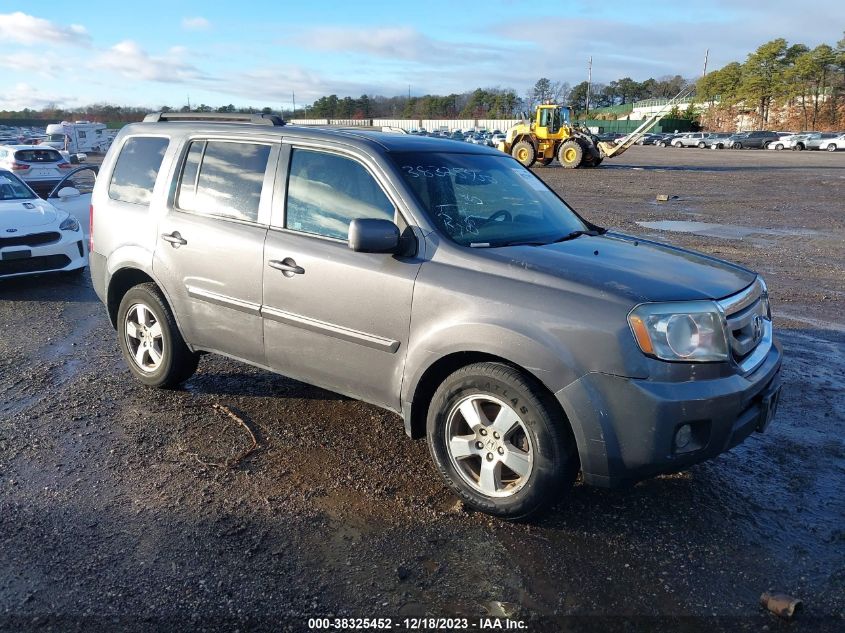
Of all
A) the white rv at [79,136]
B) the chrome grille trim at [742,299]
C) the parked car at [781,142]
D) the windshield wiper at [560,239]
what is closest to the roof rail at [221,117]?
the windshield wiper at [560,239]

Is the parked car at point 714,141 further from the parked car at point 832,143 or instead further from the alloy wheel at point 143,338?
the alloy wheel at point 143,338

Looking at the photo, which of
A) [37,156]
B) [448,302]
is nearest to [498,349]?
[448,302]

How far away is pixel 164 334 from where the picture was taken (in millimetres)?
5047

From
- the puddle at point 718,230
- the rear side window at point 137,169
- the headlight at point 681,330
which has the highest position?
the rear side window at point 137,169

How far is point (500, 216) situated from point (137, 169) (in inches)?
108

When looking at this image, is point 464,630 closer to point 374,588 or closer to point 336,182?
point 374,588

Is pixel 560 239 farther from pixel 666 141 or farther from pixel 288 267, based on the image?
pixel 666 141

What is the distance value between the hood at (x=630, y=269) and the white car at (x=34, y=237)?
7085mm

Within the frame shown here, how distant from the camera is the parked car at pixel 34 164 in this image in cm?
1950

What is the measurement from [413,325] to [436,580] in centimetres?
124

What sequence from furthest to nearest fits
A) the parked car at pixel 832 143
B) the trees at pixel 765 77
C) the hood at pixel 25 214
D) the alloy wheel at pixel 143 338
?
the trees at pixel 765 77
the parked car at pixel 832 143
the hood at pixel 25 214
the alloy wheel at pixel 143 338

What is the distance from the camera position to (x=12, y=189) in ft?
32.0

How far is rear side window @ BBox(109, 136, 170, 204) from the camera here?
5090mm

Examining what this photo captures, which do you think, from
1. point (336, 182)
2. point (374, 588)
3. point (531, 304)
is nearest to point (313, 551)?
point (374, 588)
